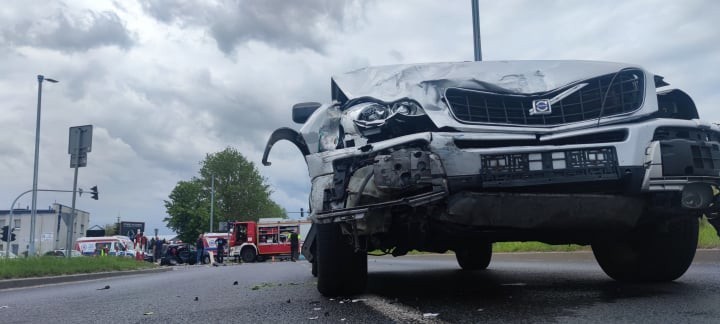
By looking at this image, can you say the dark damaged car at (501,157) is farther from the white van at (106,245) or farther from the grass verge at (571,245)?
the white van at (106,245)

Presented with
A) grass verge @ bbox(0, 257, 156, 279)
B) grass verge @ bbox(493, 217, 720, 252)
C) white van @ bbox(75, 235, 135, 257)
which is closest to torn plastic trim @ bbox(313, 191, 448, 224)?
grass verge @ bbox(493, 217, 720, 252)

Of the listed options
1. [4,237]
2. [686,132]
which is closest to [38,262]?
[686,132]

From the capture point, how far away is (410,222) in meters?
3.77

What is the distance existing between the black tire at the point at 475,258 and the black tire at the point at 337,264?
3.71m

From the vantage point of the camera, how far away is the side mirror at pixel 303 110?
516 cm

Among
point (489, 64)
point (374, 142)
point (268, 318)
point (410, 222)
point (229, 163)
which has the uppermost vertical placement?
point (229, 163)

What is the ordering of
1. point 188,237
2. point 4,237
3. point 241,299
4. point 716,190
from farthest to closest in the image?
point 188,237
point 4,237
point 241,299
point 716,190

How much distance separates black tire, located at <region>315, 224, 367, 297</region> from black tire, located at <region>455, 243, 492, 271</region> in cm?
371

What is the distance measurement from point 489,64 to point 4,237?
29315 millimetres

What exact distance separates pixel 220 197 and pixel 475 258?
59516 mm

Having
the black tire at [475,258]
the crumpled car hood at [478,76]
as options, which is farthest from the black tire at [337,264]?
the black tire at [475,258]

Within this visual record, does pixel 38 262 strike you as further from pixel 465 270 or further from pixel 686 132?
pixel 686 132

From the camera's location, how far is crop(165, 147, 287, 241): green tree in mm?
63469

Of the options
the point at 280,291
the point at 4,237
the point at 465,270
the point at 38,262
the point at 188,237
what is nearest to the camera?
the point at 280,291
